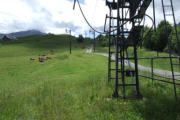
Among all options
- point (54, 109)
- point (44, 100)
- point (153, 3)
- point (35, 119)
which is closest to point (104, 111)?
point (54, 109)

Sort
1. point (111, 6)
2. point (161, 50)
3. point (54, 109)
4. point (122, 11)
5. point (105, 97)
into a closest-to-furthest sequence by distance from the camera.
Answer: point (54, 109)
point (105, 97)
point (122, 11)
point (111, 6)
point (161, 50)

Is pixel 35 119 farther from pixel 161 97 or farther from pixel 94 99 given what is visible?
pixel 161 97

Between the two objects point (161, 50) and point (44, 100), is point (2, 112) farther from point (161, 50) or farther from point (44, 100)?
point (161, 50)

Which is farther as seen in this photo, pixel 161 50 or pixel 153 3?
pixel 161 50

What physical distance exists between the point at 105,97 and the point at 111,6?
5.92 meters

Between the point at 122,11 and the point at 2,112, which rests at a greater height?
the point at 122,11

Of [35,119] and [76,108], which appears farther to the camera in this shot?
[76,108]

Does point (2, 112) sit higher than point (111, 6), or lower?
lower

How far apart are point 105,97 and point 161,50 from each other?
48216mm

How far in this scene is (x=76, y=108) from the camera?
A: 5340 millimetres

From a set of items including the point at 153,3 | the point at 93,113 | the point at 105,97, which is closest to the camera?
the point at 93,113

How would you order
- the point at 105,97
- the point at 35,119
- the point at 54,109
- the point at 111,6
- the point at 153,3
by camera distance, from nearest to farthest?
the point at 35,119 < the point at 54,109 < the point at 153,3 < the point at 105,97 < the point at 111,6

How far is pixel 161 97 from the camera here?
20.1ft

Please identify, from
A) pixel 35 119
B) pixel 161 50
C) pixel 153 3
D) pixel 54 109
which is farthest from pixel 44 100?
pixel 161 50
